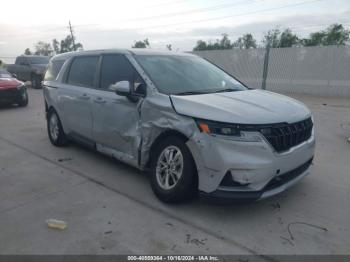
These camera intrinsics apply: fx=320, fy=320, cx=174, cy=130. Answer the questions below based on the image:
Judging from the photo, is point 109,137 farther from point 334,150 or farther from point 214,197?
point 334,150

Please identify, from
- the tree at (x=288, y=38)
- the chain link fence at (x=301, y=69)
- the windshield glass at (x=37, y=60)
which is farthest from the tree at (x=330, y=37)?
the windshield glass at (x=37, y=60)

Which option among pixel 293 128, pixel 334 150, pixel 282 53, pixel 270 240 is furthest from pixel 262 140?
pixel 282 53

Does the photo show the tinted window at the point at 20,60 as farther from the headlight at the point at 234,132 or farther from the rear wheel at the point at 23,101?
the headlight at the point at 234,132

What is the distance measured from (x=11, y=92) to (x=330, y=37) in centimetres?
3382

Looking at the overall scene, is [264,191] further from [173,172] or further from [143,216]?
[143,216]

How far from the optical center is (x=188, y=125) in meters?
3.39

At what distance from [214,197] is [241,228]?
1.44 ft

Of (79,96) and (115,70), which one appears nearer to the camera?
(115,70)

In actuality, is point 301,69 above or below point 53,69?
below

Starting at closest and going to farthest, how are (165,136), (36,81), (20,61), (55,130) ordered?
(165,136) → (55,130) → (36,81) → (20,61)

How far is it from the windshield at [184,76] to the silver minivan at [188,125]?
15 millimetres

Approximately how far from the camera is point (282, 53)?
51.1ft

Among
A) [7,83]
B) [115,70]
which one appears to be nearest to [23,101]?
[7,83]

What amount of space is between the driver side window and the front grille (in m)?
1.62
